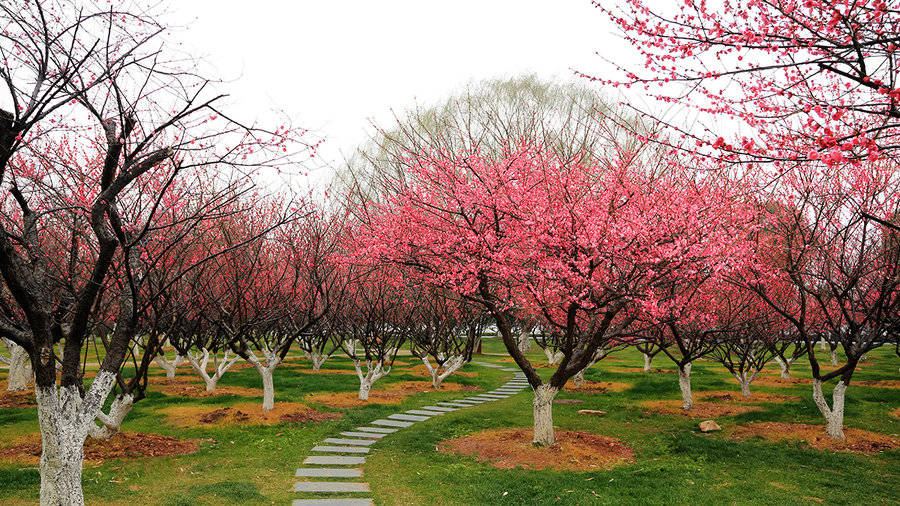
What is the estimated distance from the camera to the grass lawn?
7.83 m

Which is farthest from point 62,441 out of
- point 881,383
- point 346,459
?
point 881,383

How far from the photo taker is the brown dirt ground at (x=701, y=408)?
14.7 metres

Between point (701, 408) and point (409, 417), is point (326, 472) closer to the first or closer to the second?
point (409, 417)

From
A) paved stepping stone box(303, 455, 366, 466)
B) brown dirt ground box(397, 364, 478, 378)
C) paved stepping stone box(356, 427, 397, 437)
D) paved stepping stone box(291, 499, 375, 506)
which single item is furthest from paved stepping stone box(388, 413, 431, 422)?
brown dirt ground box(397, 364, 478, 378)

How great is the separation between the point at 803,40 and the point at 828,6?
39 cm

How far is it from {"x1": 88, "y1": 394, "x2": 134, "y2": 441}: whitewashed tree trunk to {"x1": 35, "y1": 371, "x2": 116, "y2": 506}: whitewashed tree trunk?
4012 mm

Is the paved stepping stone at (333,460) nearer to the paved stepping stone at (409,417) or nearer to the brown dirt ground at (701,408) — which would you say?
the paved stepping stone at (409,417)

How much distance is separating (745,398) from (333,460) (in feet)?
44.7

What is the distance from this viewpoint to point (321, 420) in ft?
42.7

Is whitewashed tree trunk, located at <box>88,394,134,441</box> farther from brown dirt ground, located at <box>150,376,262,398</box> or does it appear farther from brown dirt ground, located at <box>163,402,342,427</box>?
brown dirt ground, located at <box>150,376,262,398</box>

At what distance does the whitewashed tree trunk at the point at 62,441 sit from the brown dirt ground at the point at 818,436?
12261 mm

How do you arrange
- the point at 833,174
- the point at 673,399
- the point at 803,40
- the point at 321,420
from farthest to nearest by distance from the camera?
the point at 673,399 < the point at 321,420 < the point at 833,174 < the point at 803,40

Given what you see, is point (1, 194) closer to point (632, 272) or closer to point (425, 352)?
point (425, 352)

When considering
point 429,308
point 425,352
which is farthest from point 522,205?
point 425,352
